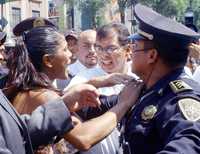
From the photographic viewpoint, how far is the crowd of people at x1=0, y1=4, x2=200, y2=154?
222 centimetres

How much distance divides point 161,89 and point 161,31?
0.30 metres

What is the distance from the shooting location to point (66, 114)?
2299 mm

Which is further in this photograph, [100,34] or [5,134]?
[100,34]

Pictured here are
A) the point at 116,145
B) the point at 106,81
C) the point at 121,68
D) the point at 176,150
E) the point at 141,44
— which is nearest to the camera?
the point at 176,150

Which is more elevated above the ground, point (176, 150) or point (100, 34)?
point (100, 34)

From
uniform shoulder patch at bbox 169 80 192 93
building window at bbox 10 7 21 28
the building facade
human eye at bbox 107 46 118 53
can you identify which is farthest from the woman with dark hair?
building window at bbox 10 7 21 28

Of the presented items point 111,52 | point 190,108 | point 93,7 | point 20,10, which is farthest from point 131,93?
point 93,7

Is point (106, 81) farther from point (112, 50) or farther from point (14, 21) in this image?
point (14, 21)

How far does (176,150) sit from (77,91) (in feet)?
2.39

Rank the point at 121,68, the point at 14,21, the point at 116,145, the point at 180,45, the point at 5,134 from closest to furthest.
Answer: the point at 5,134, the point at 180,45, the point at 116,145, the point at 121,68, the point at 14,21

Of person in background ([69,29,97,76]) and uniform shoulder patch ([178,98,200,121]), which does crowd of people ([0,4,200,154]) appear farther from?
person in background ([69,29,97,76])

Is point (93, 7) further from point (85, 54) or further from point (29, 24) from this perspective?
point (29, 24)

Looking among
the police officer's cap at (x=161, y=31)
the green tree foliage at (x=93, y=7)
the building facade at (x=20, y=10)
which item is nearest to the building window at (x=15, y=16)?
the building facade at (x=20, y=10)

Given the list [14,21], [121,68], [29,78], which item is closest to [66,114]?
[29,78]
